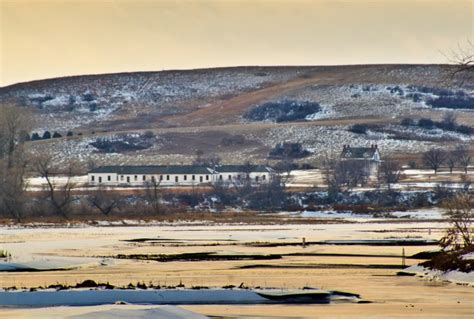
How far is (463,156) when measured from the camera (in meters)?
175

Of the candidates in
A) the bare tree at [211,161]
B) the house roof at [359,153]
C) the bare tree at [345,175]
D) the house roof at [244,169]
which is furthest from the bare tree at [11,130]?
the bare tree at [211,161]

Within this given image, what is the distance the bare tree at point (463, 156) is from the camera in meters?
166

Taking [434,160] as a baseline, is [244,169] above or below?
below

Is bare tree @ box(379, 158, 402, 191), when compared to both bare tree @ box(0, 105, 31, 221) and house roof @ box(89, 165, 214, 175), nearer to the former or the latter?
house roof @ box(89, 165, 214, 175)

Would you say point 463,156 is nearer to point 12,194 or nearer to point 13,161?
point 13,161

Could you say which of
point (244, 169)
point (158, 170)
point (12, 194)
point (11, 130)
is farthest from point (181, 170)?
point (12, 194)

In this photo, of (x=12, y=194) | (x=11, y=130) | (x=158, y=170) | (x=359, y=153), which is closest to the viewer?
(x=12, y=194)

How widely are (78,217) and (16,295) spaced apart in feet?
183

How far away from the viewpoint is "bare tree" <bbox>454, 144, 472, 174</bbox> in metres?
166

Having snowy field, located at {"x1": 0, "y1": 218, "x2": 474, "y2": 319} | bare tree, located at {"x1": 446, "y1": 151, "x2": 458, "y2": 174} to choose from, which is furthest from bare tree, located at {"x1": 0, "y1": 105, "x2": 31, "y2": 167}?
bare tree, located at {"x1": 446, "y1": 151, "x2": 458, "y2": 174}

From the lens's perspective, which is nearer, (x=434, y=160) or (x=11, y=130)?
(x=11, y=130)

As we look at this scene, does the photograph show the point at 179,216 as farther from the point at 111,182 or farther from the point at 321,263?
the point at 111,182

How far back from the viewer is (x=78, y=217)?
8750 centimetres

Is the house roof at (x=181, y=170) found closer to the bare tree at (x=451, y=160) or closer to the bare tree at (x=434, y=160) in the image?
the bare tree at (x=434, y=160)
